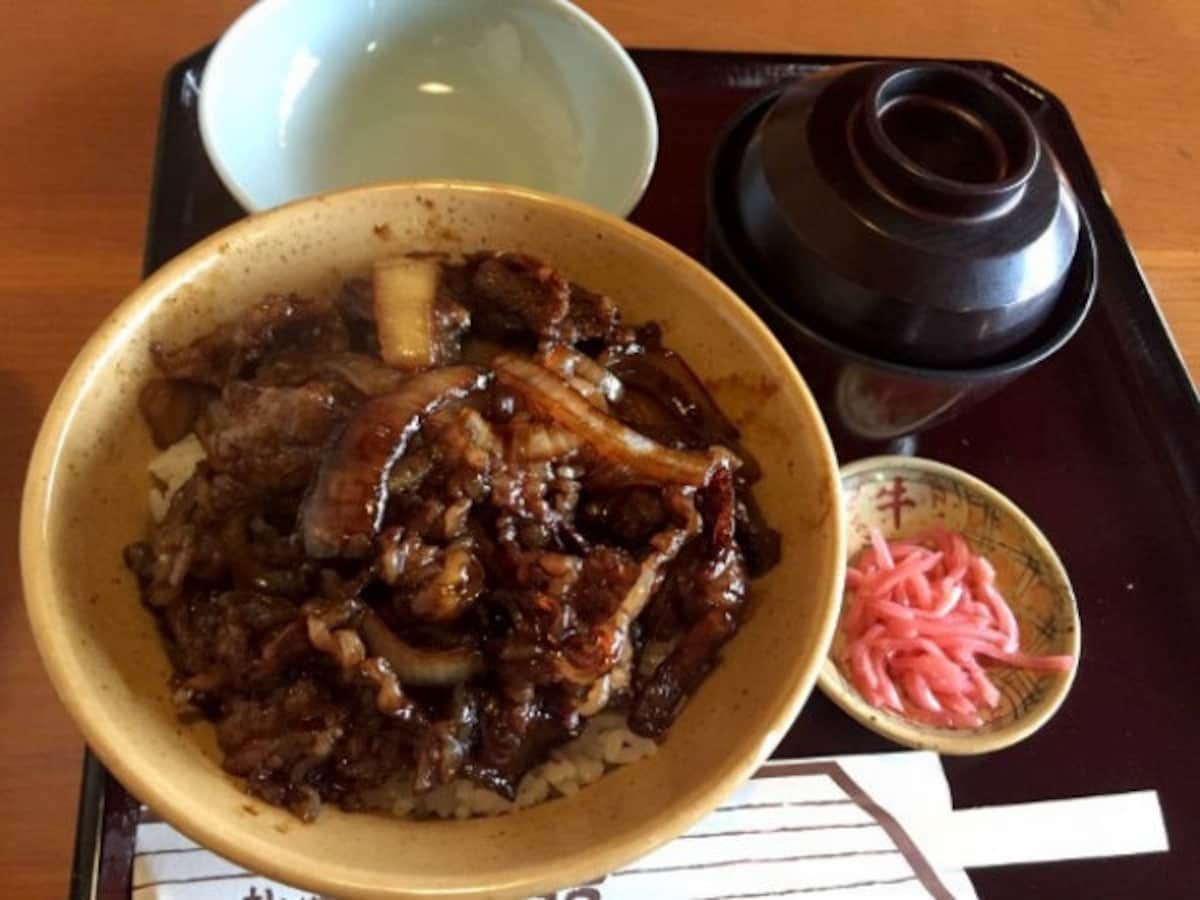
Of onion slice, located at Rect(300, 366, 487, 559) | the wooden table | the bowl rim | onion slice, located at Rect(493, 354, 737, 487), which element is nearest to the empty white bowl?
A: the bowl rim

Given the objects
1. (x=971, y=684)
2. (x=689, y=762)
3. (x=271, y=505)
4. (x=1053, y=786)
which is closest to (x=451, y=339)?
(x=271, y=505)

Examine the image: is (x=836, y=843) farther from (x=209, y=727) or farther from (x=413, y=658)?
(x=209, y=727)

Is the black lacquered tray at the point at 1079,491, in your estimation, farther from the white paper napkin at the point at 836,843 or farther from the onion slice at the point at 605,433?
the onion slice at the point at 605,433

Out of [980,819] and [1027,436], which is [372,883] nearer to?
[980,819]

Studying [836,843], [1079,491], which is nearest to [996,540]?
[1079,491]

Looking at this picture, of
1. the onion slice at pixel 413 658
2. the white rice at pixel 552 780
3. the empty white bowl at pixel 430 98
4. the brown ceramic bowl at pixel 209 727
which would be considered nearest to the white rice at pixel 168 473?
the brown ceramic bowl at pixel 209 727
